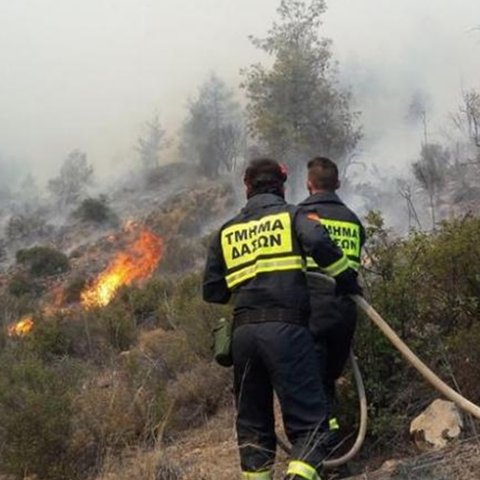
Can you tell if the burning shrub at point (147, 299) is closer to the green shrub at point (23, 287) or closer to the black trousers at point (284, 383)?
the black trousers at point (284, 383)

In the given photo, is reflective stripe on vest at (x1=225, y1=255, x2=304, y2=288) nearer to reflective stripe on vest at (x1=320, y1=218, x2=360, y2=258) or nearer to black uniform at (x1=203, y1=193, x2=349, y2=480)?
black uniform at (x1=203, y1=193, x2=349, y2=480)

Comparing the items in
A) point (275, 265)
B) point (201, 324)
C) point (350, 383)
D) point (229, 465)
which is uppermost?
point (275, 265)

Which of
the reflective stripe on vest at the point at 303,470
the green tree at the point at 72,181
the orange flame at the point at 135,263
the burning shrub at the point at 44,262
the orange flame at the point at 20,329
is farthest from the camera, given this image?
the green tree at the point at 72,181

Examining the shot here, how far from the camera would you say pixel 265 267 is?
3773 mm

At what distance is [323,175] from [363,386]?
53.6 inches

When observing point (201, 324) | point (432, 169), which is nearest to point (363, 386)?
point (201, 324)

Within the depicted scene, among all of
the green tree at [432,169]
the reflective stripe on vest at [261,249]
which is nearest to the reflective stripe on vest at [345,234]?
the reflective stripe on vest at [261,249]

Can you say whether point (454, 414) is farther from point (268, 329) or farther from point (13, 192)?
point (13, 192)

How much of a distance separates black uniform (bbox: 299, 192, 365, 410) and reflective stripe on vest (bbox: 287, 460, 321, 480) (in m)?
0.92

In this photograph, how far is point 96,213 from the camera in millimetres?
40688

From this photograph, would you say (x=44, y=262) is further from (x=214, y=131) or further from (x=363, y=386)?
(x=363, y=386)

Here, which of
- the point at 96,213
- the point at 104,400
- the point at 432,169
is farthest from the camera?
the point at 96,213

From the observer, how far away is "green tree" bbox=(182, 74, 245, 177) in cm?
4553

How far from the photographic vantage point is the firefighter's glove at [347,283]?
388 cm
